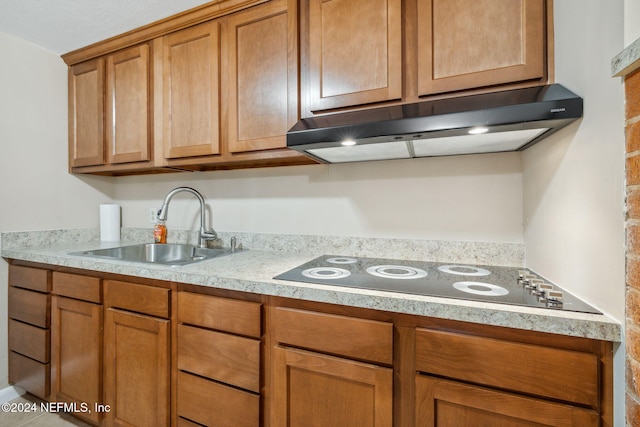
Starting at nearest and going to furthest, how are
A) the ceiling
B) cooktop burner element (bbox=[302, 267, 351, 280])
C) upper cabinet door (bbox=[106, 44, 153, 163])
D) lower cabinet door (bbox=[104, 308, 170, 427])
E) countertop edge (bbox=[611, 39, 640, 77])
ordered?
1. countertop edge (bbox=[611, 39, 640, 77])
2. cooktop burner element (bbox=[302, 267, 351, 280])
3. lower cabinet door (bbox=[104, 308, 170, 427])
4. the ceiling
5. upper cabinet door (bbox=[106, 44, 153, 163])

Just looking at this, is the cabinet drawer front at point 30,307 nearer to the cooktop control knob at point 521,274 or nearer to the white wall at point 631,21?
the cooktop control knob at point 521,274

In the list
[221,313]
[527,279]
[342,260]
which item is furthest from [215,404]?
[527,279]

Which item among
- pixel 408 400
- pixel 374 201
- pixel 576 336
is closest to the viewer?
pixel 576 336

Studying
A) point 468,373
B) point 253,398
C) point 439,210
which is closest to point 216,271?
point 253,398

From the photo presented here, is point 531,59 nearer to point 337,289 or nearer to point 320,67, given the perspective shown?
point 320,67

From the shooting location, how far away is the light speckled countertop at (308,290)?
73cm

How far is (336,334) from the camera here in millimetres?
966

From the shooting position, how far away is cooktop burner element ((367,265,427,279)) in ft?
3.77

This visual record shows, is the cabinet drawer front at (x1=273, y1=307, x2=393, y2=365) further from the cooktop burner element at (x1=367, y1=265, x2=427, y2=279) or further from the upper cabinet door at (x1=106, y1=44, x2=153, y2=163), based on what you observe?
the upper cabinet door at (x1=106, y1=44, x2=153, y2=163)

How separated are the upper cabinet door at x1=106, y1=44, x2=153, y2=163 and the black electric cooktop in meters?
1.36

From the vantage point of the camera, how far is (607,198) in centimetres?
74

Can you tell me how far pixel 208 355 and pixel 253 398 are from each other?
25cm

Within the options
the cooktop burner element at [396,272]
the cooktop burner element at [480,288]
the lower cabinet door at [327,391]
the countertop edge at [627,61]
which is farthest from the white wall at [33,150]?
the countertop edge at [627,61]

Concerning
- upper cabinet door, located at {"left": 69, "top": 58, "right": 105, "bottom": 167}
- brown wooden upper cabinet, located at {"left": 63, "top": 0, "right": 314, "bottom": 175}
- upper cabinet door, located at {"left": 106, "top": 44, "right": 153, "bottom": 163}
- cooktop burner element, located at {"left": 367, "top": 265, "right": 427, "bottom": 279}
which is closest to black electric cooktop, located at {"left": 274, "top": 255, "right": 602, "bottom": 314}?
cooktop burner element, located at {"left": 367, "top": 265, "right": 427, "bottom": 279}
